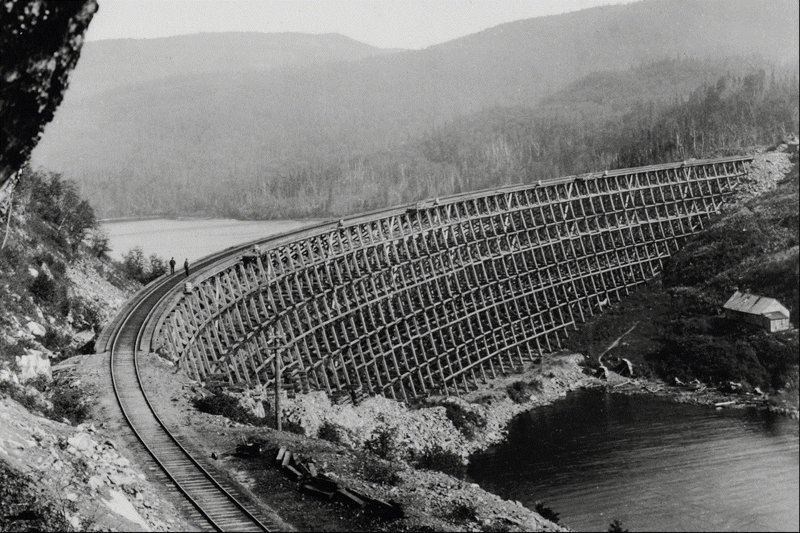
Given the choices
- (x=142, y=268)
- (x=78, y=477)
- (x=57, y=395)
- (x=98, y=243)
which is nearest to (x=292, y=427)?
(x=57, y=395)

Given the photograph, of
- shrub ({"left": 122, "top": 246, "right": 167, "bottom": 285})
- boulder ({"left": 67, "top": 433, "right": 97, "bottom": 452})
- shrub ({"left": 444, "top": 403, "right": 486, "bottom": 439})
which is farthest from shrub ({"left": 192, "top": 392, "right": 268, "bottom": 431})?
shrub ({"left": 122, "top": 246, "right": 167, "bottom": 285})

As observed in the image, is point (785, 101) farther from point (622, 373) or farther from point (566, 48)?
point (566, 48)

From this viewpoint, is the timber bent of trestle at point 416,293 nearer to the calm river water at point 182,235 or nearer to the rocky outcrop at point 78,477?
the rocky outcrop at point 78,477

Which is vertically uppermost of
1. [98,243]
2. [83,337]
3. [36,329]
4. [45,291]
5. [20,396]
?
[98,243]

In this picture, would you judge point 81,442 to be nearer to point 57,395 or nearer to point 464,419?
point 57,395

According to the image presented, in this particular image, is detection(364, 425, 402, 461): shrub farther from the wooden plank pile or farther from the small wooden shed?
the small wooden shed

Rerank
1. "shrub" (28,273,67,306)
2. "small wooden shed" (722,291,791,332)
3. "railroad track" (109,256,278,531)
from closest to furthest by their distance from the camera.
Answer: "railroad track" (109,256,278,531), "shrub" (28,273,67,306), "small wooden shed" (722,291,791,332)
